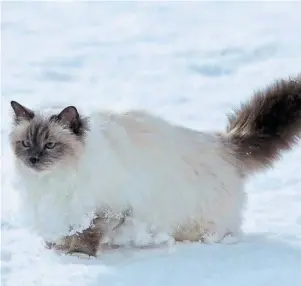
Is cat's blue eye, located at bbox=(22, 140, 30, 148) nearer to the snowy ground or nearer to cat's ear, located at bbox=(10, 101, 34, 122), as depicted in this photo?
cat's ear, located at bbox=(10, 101, 34, 122)

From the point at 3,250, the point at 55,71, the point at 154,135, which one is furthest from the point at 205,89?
the point at 3,250

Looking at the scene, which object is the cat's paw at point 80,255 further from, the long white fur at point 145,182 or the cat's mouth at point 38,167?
the cat's mouth at point 38,167

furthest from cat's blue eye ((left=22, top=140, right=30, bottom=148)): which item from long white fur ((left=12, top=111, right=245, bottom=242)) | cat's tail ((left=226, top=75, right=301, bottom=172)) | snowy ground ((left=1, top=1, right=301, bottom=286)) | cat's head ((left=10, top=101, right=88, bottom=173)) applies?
cat's tail ((left=226, top=75, right=301, bottom=172))

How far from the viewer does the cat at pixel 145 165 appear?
432cm

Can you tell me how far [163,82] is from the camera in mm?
8188

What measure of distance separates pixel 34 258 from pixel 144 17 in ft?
20.9

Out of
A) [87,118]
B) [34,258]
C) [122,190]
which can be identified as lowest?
[34,258]

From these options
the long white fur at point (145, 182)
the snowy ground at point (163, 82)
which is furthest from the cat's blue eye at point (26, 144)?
the snowy ground at point (163, 82)

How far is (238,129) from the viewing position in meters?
4.91

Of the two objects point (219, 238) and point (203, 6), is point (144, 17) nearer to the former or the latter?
point (203, 6)

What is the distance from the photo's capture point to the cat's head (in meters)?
4.27

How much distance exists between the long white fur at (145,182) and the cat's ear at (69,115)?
114 millimetres

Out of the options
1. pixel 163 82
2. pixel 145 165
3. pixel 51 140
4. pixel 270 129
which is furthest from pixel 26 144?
pixel 163 82

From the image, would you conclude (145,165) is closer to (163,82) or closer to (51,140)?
(51,140)
